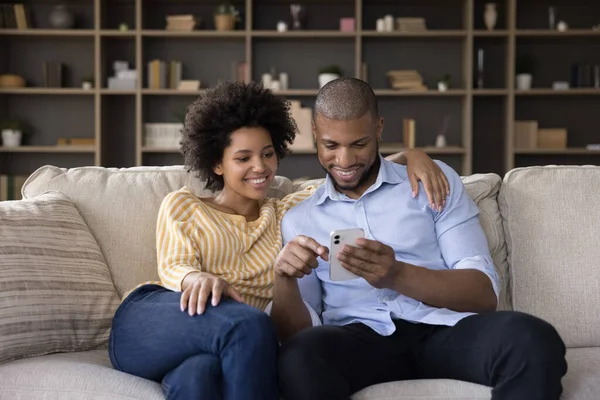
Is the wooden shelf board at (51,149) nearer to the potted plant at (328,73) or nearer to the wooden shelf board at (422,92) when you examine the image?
the potted plant at (328,73)

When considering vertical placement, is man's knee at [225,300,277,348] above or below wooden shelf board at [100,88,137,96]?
below

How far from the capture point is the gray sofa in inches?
82.4

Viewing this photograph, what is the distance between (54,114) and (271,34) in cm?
163

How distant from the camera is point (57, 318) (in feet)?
6.25

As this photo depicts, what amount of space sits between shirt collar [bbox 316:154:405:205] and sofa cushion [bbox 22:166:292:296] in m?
0.32

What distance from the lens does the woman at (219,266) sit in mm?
1604

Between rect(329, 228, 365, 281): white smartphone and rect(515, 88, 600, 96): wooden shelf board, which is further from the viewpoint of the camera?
rect(515, 88, 600, 96): wooden shelf board

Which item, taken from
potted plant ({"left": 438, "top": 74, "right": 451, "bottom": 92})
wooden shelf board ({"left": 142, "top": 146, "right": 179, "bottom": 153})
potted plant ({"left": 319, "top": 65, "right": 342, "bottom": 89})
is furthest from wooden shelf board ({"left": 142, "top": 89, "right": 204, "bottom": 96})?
potted plant ({"left": 438, "top": 74, "right": 451, "bottom": 92})

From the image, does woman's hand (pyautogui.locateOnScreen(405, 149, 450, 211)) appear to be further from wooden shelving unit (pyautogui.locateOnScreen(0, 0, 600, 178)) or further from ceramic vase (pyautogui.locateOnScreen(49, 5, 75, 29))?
ceramic vase (pyautogui.locateOnScreen(49, 5, 75, 29))

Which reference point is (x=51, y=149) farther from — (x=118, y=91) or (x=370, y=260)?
(x=370, y=260)

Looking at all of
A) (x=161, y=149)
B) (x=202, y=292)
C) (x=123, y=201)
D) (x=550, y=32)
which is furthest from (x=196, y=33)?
(x=202, y=292)

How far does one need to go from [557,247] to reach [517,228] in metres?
0.12

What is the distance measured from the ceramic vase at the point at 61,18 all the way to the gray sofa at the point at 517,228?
10.4 feet

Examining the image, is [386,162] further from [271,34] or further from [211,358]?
[271,34]
